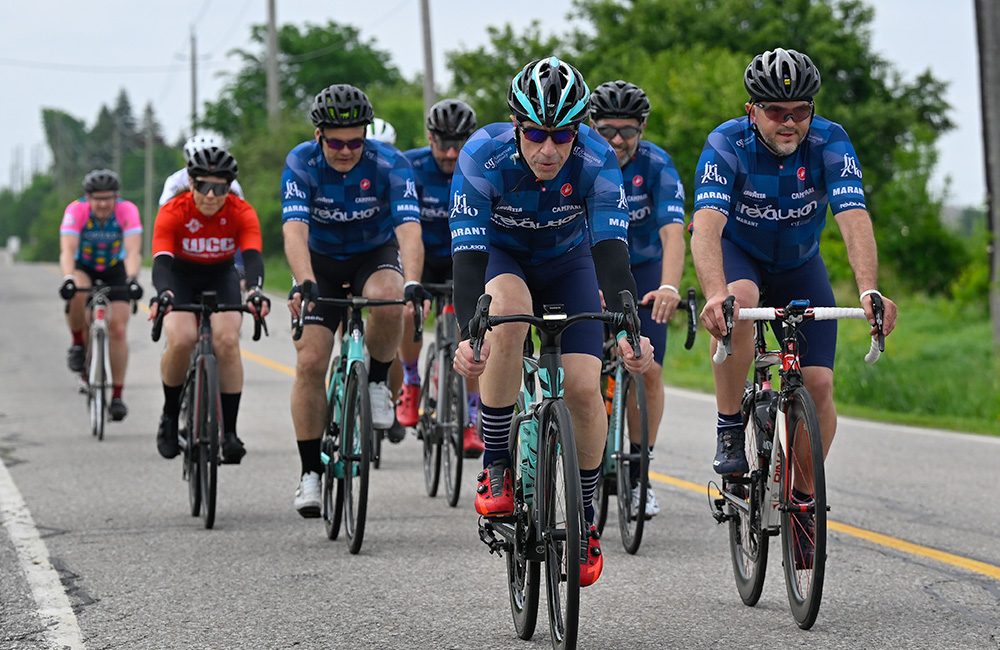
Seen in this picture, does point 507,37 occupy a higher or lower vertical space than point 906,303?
higher

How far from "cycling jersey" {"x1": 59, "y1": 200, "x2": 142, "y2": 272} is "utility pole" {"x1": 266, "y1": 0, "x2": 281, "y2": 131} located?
1360 inches

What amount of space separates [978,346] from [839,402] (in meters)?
→ 7.35

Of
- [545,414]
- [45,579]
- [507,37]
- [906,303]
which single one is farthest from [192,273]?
[507,37]

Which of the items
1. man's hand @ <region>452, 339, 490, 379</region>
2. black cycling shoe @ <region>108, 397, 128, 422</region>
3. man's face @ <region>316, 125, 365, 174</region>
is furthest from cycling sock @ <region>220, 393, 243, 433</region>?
black cycling shoe @ <region>108, 397, 128, 422</region>

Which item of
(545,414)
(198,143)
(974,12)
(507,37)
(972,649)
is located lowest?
(972,649)

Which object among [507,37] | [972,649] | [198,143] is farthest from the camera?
[507,37]

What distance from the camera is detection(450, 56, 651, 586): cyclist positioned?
18.6ft

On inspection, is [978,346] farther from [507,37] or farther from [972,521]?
[507,37]

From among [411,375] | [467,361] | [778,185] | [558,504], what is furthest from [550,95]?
[411,375]

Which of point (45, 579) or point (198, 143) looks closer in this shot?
point (45, 579)

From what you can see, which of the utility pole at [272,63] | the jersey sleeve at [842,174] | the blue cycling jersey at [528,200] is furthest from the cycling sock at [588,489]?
the utility pole at [272,63]

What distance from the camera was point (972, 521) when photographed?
26.9ft

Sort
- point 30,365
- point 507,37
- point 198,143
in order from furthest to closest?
point 507,37 < point 30,365 < point 198,143

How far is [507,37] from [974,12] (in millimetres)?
19100
